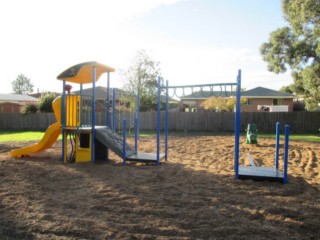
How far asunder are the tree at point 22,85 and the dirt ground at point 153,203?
102573mm

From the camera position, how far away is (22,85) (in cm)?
10156

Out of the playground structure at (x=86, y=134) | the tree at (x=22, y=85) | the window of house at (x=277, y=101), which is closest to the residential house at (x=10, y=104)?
the window of house at (x=277, y=101)

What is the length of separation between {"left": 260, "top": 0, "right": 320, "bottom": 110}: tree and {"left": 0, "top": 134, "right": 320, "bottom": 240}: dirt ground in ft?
41.2

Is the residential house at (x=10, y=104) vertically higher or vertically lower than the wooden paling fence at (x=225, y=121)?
higher

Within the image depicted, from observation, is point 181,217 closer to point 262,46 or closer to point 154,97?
point 262,46

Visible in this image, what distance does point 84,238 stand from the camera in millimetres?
3664

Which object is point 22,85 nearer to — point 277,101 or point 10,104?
point 10,104

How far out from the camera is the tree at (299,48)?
17.5 m

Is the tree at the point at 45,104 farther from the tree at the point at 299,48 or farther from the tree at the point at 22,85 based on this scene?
the tree at the point at 22,85

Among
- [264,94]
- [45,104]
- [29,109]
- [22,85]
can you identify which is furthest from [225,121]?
[22,85]

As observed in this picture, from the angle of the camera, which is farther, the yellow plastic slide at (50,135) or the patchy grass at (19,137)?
the patchy grass at (19,137)

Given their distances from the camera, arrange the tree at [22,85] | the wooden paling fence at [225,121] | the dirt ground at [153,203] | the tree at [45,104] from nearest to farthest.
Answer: the dirt ground at [153,203]
the wooden paling fence at [225,121]
the tree at [45,104]
the tree at [22,85]

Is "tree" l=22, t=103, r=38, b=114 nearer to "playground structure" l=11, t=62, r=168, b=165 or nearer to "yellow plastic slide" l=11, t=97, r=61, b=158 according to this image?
"yellow plastic slide" l=11, t=97, r=61, b=158

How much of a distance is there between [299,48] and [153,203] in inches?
811
